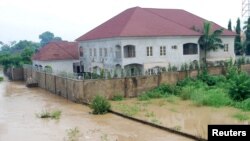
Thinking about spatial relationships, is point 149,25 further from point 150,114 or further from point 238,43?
point 238,43

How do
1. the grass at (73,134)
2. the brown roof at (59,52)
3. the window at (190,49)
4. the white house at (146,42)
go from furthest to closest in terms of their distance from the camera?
the brown roof at (59,52)
the window at (190,49)
the white house at (146,42)
the grass at (73,134)

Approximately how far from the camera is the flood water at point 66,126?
1594 centimetres

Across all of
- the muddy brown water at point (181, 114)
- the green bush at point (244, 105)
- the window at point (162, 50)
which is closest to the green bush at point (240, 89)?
the green bush at point (244, 105)

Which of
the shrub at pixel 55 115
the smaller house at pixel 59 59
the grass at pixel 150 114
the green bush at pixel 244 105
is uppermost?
the smaller house at pixel 59 59

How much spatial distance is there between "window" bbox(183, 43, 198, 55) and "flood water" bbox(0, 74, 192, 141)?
12904 millimetres

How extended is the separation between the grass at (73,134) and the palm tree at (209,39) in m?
19.3

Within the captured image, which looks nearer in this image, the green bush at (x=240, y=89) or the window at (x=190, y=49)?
the green bush at (x=240, y=89)

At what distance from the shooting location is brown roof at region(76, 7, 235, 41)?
3090cm

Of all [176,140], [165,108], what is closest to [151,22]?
[165,108]

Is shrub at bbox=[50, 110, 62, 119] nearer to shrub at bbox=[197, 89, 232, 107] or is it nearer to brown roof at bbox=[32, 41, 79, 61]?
shrub at bbox=[197, 89, 232, 107]

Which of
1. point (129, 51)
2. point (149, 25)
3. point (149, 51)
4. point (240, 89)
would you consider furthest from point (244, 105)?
point (149, 25)

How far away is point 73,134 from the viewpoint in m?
16.5

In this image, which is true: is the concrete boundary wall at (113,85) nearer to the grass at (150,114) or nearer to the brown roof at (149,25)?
the brown roof at (149,25)

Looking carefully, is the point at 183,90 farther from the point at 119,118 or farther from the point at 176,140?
the point at 176,140
